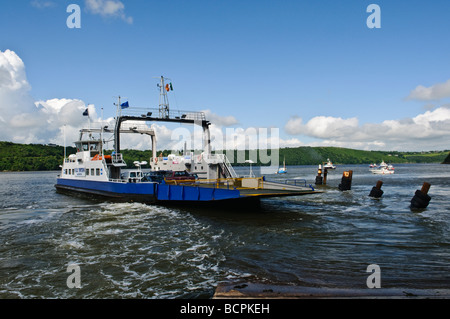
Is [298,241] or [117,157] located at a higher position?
[117,157]

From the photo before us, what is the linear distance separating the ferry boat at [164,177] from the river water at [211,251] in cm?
178

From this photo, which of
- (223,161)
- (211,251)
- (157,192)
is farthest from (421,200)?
(157,192)

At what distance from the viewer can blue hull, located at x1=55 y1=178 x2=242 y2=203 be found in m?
18.8

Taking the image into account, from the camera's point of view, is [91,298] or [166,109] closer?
[91,298]

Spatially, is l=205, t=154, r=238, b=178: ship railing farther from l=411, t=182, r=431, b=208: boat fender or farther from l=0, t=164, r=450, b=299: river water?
l=411, t=182, r=431, b=208: boat fender

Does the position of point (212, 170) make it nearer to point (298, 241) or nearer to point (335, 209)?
point (335, 209)

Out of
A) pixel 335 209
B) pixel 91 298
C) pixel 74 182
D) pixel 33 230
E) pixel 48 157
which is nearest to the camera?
pixel 91 298

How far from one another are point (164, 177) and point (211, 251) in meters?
14.5

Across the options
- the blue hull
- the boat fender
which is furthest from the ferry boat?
the boat fender

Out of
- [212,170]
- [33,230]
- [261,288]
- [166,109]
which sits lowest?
[33,230]

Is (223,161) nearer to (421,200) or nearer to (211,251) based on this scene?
(211,251)

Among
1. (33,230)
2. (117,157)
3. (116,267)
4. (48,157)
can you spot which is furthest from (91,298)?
(48,157)

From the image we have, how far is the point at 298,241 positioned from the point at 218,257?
4111 mm

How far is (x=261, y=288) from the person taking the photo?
624 centimetres
